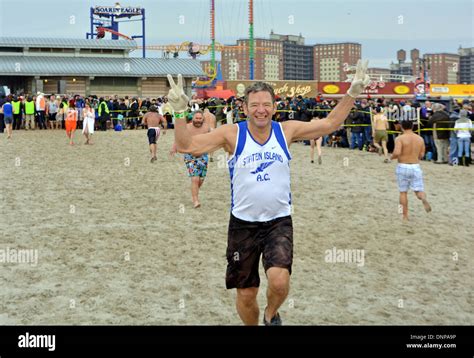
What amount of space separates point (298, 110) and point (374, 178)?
24.8 feet

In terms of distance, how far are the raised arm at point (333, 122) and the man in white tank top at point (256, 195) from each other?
0.52 ft

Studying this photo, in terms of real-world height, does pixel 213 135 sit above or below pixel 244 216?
above

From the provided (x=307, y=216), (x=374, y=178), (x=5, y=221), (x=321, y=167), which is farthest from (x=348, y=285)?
(x=321, y=167)

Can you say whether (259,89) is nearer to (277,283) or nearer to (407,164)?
(277,283)

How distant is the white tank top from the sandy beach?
1.41 metres

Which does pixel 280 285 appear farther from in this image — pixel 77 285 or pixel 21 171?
pixel 21 171

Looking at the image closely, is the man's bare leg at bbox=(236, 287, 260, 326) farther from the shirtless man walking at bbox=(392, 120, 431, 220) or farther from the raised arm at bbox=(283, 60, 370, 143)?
the shirtless man walking at bbox=(392, 120, 431, 220)

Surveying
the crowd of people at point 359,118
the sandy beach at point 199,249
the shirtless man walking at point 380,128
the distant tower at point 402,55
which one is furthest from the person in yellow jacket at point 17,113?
the distant tower at point 402,55

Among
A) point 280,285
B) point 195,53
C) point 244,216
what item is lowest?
point 280,285

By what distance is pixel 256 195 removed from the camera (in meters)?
4.91

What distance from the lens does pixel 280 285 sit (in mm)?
4730

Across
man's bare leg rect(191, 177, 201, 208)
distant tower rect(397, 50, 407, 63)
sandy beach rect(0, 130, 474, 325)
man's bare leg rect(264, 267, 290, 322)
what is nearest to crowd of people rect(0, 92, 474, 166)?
sandy beach rect(0, 130, 474, 325)

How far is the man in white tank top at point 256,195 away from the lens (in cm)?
486

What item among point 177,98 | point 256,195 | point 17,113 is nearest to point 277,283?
point 256,195
